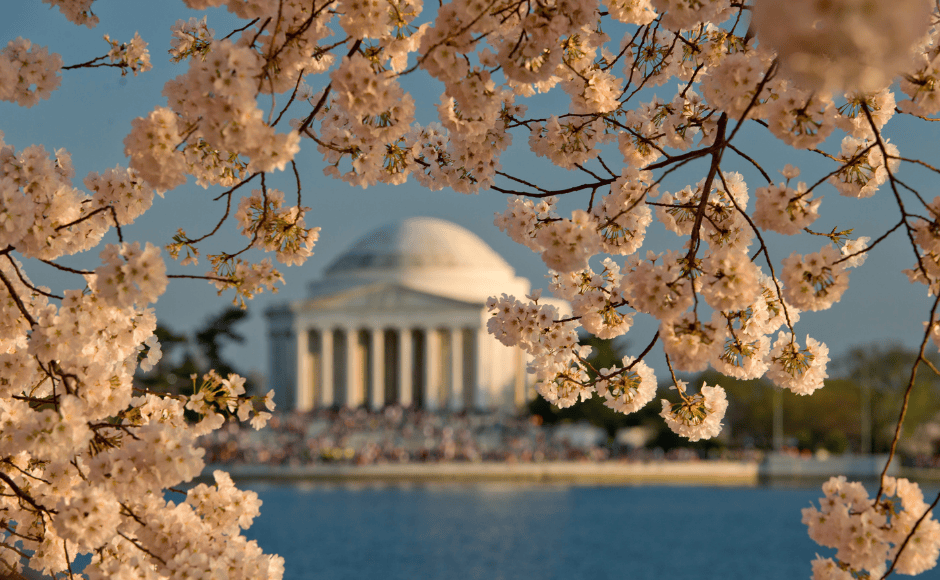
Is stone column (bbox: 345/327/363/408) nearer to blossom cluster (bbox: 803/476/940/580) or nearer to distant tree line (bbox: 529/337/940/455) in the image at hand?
distant tree line (bbox: 529/337/940/455)

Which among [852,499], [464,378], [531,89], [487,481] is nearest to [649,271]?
[852,499]

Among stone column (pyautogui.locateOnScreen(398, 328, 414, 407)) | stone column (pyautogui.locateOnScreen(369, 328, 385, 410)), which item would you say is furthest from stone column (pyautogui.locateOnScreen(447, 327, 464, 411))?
stone column (pyautogui.locateOnScreen(369, 328, 385, 410))

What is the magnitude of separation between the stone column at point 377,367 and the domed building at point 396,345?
10 cm

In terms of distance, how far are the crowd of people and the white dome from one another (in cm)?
2498

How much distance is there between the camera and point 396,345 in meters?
117

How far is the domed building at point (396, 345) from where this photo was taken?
113 m

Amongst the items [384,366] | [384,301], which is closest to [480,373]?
[384,366]

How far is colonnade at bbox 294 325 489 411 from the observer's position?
113 metres

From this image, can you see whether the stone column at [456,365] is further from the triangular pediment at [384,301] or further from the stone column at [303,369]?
the stone column at [303,369]

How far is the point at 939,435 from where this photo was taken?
10181cm

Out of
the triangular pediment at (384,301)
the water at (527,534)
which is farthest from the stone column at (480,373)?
the water at (527,534)

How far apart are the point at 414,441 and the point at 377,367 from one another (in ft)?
101

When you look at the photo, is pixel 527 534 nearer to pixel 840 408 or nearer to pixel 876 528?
pixel 876 528

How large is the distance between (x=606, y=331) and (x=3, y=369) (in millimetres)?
3436
